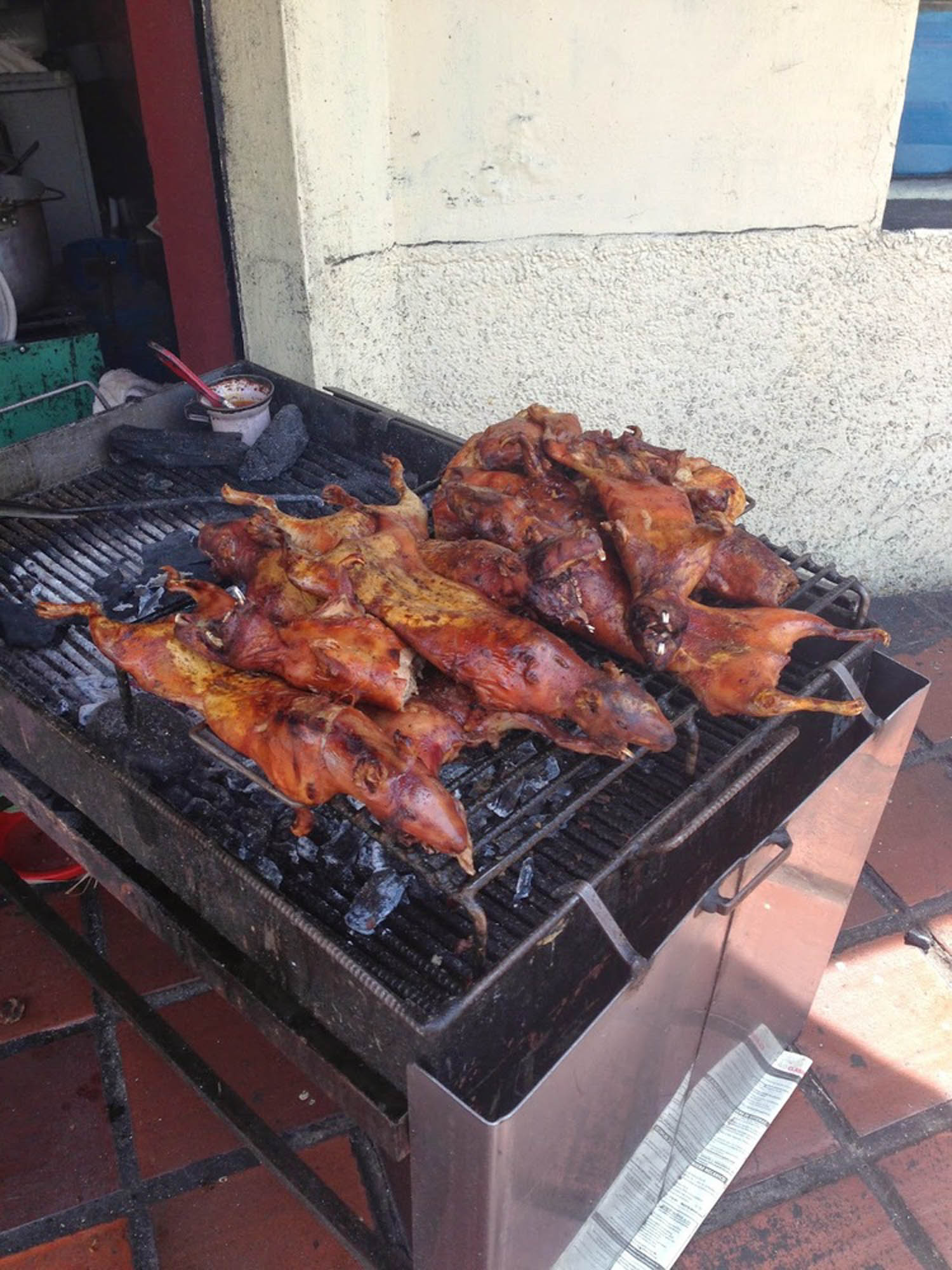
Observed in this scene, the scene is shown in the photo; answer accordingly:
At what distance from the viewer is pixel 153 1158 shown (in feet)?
9.29

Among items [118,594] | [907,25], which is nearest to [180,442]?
[118,594]

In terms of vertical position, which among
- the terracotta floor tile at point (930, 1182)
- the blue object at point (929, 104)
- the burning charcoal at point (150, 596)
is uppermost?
Answer: the blue object at point (929, 104)

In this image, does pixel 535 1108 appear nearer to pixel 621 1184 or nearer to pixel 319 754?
pixel 319 754

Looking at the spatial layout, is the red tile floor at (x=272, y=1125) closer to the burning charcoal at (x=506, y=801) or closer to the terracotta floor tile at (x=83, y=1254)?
the terracotta floor tile at (x=83, y=1254)

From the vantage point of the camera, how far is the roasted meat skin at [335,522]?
251cm

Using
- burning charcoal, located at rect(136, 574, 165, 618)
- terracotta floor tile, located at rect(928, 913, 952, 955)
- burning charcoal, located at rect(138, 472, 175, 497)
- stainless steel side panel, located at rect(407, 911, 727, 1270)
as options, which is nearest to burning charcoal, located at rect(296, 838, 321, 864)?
stainless steel side panel, located at rect(407, 911, 727, 1270)

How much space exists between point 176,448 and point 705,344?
92.8 inches

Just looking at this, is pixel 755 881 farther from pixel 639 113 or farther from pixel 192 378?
pixel 639 113

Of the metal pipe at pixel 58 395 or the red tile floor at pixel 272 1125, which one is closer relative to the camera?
the red tile floor at pixel 272 1125

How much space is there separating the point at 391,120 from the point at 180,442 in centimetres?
150

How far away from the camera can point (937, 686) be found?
4.75 meters

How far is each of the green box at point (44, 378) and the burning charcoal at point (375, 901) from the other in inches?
127

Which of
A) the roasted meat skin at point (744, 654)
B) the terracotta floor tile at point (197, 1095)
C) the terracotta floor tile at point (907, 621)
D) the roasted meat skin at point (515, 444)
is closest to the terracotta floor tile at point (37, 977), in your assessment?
the terracotta floor tile at point (197, 1095)

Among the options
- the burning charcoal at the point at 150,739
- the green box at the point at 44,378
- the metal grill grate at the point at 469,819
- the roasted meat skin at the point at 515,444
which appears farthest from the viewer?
the green box at the point at 44,378
